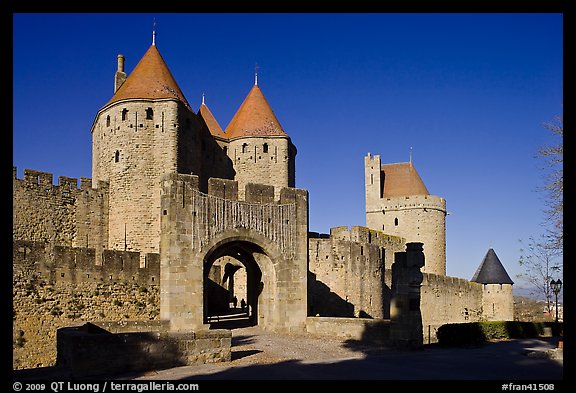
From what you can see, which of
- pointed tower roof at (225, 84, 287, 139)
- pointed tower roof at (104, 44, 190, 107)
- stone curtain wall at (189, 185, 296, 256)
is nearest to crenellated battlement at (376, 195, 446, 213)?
pointed tower roof at (225, 84, 287, 139)

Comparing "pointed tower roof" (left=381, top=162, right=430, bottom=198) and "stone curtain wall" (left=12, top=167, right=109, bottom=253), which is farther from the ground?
"pointed tower roof" (left=381, top=162, right=430, bottom=198)

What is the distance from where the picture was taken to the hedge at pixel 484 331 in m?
19.1

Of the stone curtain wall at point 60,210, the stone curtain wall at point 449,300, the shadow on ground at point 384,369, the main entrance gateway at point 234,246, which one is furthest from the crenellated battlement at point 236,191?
the stone curtain wall at point 449,300

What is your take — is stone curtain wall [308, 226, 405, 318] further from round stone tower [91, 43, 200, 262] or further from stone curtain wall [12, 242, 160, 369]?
stone curtain wall [12, 242, 160, 369]

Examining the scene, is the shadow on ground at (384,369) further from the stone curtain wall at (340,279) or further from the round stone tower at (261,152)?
the round stone tower at (261,152)

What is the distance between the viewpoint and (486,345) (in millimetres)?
19328

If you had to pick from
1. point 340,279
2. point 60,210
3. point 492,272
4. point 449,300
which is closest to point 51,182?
point 60,210

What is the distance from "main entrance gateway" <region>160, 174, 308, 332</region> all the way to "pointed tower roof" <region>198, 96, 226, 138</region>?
13.4m

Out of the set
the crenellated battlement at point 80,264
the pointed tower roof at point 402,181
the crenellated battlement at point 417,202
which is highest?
the pointed tower roof at point 402,181

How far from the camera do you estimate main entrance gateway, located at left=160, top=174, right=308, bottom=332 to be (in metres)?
17.9

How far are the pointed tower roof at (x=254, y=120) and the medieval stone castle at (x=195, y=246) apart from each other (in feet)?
0.29

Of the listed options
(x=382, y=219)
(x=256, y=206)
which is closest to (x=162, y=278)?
(x=256, y=206)
